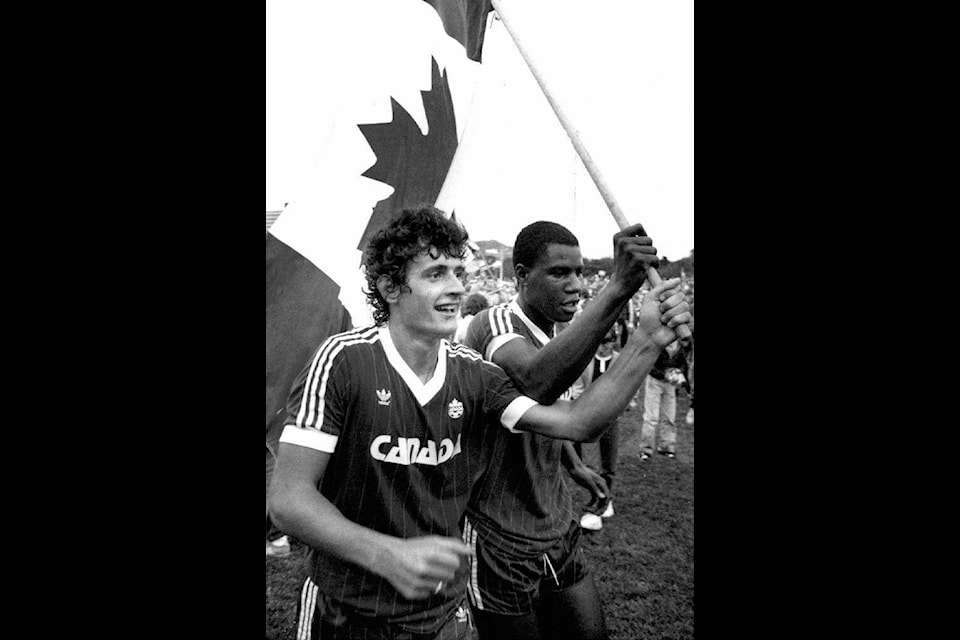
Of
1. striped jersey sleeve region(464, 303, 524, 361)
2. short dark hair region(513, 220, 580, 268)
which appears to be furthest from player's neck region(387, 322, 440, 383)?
short dark hair region(513, 220, 580, 268)

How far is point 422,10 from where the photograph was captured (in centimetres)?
235

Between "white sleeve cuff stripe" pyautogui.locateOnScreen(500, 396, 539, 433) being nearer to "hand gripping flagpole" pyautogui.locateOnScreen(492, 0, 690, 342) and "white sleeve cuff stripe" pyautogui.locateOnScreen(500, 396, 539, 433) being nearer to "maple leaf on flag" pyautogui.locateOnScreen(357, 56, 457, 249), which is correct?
"hand gripping flagpole" pyautogui.locateOnScreen(492, 0, 690, 342)

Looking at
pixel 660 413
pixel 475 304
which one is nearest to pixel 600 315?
pixel 475 304

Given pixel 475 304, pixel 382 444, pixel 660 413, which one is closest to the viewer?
pixel 382 444

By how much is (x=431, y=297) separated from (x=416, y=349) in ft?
0.48

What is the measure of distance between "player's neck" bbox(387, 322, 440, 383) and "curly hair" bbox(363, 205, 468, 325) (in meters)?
0.12

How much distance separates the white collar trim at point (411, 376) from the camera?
1.79m

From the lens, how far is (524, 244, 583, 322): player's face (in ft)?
7.35

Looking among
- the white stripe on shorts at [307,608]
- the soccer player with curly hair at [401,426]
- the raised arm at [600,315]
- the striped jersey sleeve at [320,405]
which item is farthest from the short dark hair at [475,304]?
the white stripe on shorts at [307,608]

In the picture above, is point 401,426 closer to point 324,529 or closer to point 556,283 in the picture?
point 324,529

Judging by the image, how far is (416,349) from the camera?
1814mm

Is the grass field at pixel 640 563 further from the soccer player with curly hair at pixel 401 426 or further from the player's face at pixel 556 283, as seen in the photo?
A: the player's face at pixel 556 283

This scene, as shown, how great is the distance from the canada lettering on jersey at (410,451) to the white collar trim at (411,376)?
11 centimetres
